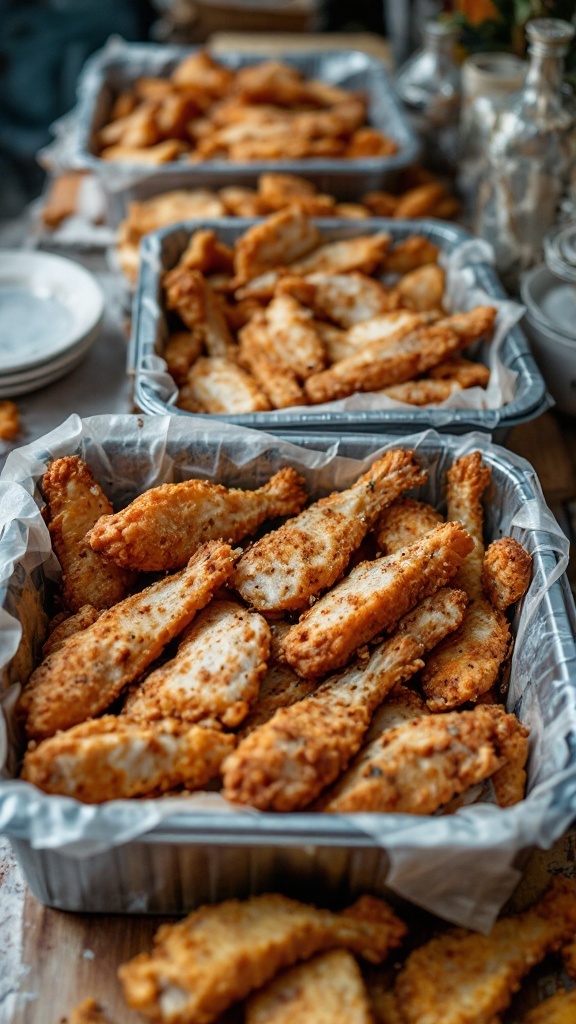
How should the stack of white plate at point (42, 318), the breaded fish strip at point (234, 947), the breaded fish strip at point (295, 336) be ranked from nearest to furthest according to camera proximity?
the breaded fish strip at point (234, 947) < the breaded fish strip at point (295, 336) < the stack of white plate at point (42, 318)

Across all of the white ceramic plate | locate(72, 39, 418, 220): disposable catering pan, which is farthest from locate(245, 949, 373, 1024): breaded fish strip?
locate(72, 39, 418, 220): disposable catering pan

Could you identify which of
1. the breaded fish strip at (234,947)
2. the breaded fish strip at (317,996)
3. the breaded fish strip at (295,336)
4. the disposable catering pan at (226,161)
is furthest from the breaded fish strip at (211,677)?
the disposable catering pan at (226,161)

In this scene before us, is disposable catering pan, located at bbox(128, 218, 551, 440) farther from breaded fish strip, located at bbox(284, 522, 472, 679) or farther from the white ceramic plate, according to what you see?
breaded fish strip, located at bbox(284, 522, 472, 679)

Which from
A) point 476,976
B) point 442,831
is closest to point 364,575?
point 442,831

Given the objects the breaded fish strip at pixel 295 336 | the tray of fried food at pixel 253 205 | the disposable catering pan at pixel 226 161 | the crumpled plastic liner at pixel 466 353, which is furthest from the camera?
the disposable catering pan at pixel 226 161

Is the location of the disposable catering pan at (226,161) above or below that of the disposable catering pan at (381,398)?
above

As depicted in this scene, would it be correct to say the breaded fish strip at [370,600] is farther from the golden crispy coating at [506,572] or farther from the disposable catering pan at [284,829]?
the disposable catering pan at [284,829]
